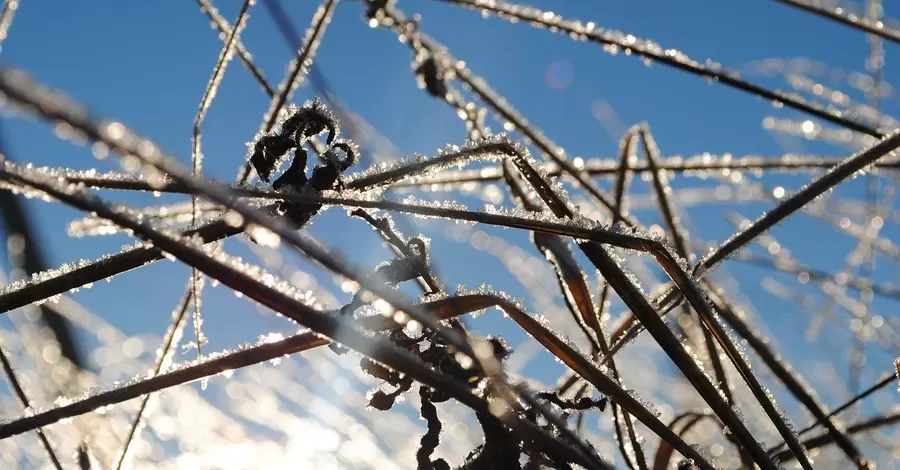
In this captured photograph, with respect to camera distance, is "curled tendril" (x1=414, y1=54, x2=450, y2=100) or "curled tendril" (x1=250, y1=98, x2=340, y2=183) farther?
"curled tendril" (x1=414, y1=54, x2=450, y2=100)

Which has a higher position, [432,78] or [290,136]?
[432,78]

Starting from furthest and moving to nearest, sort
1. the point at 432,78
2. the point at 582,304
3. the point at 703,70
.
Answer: the point at 432,78, the point at 703,70, the point at 582,304

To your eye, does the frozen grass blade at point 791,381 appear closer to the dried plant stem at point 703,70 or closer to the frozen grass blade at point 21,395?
the dried plant stem at point 703,70

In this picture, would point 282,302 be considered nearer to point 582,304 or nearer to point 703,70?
point 582,304

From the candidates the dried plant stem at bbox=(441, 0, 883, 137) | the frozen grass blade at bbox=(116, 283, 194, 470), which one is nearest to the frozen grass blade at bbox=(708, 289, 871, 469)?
the dried plant stem at bbox=(441, 0, 883, 137)

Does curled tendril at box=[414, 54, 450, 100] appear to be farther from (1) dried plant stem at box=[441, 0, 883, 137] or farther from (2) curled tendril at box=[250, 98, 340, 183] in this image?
(2) curled tendril at box=[250, 98, 340, 183]

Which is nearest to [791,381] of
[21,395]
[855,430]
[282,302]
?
[855,430]

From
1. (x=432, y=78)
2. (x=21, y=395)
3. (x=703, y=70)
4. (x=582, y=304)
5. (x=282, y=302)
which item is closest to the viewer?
(x=282, y=302)

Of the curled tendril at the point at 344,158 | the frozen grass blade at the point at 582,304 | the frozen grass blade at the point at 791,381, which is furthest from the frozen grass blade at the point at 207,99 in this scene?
the frozen grass blade at the point at 791,381

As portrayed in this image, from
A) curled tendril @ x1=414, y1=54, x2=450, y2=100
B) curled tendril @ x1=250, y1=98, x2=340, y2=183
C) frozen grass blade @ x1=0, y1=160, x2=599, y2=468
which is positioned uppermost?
curled tendril @ x1=414, y1=54, x2=450, y2=100

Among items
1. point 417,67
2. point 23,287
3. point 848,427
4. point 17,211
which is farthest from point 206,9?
point 848,427

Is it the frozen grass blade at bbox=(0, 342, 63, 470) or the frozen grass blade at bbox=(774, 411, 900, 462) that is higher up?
the frozen grass blade at bbox=(0, 342, 63, 470)

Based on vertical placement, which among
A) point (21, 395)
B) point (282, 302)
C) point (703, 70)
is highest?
point (703, 70)
